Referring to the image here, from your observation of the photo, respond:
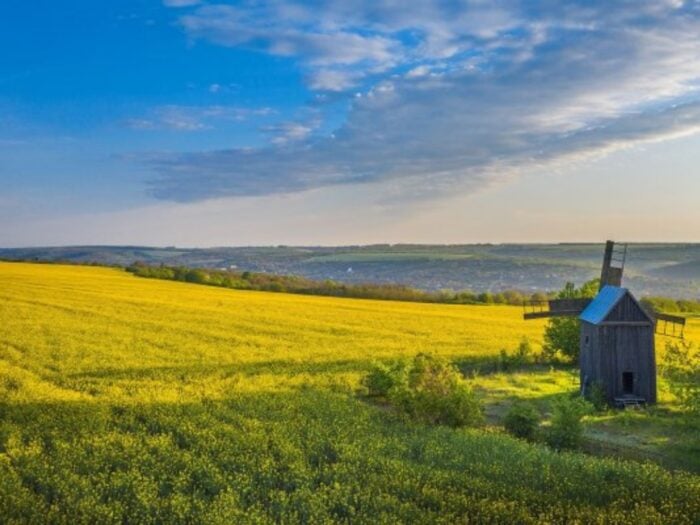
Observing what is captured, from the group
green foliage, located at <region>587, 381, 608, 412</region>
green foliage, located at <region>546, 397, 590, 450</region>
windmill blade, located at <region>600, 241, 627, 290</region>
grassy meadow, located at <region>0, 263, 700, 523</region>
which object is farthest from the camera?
windmill blade, located at <region>600, 241, 627, 290</region>

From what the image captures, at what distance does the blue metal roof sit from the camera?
102ft

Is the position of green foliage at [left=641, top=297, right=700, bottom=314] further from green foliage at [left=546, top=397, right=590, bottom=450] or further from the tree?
green foliage at [left=546, top=397, right=590, bottom=450]

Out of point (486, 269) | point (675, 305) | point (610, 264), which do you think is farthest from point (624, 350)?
point (486, 269)

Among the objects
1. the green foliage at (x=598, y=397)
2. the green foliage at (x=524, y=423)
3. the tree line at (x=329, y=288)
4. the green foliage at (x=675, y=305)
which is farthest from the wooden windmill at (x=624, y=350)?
the tree line at (x=329, y=288)

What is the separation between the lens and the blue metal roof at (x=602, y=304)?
3122cm

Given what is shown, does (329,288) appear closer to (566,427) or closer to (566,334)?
(566,334)

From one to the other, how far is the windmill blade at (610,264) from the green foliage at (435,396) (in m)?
12.3

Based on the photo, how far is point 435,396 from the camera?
25281mm

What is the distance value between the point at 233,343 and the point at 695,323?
5393cm

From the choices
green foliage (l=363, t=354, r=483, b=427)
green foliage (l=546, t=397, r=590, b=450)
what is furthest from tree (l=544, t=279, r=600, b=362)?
green foliage (l=546, t=397, r=590, b=450)

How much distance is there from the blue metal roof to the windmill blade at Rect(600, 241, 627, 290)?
3.97ft

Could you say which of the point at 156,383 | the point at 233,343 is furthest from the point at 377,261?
the point at 156,383

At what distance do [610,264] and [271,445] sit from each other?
21.7 meters

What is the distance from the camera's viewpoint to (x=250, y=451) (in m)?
20.4
